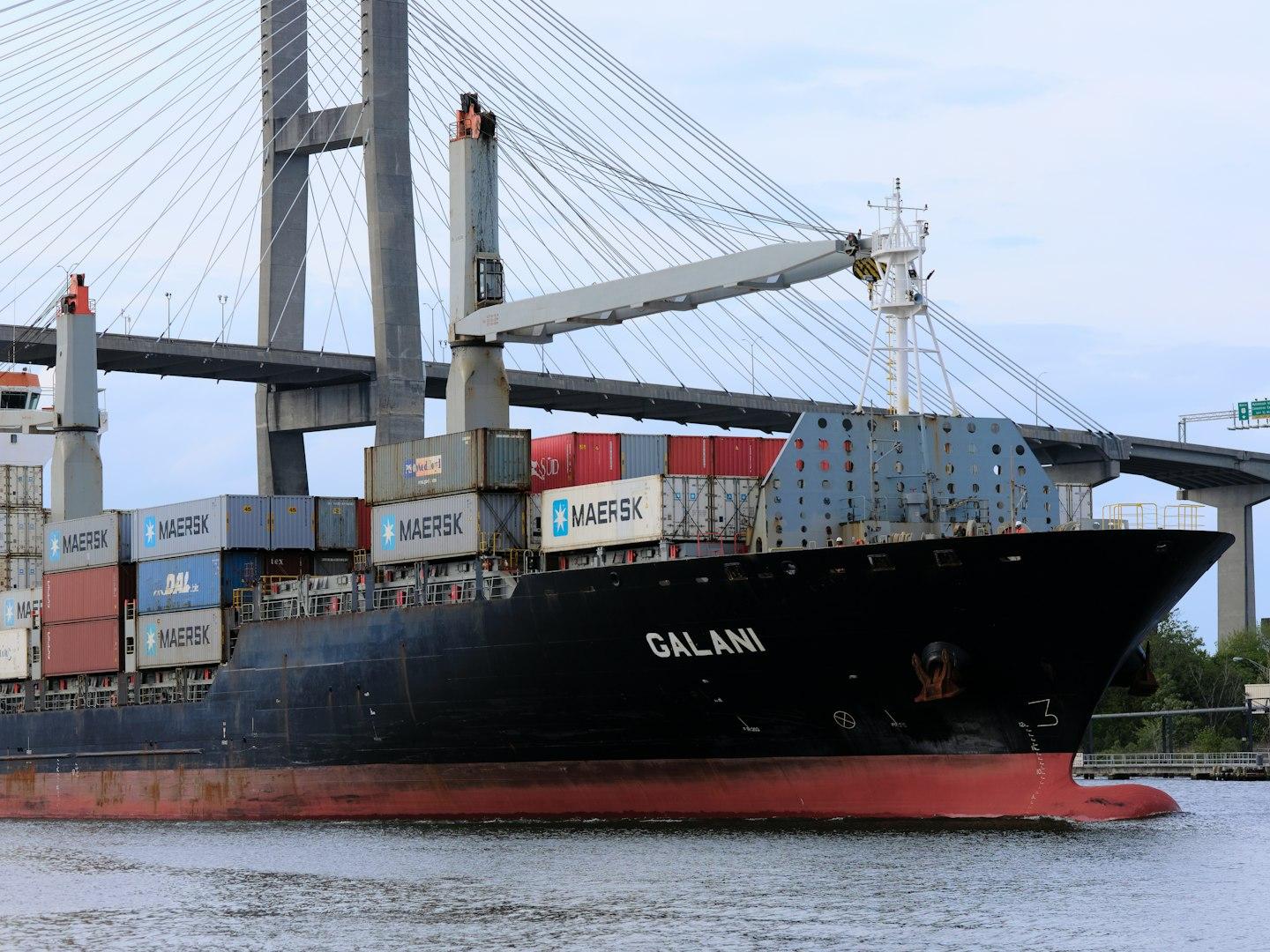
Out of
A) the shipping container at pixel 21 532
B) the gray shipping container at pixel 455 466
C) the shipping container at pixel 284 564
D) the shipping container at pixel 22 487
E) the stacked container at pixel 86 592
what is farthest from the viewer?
the shipping container at pixel 22 487

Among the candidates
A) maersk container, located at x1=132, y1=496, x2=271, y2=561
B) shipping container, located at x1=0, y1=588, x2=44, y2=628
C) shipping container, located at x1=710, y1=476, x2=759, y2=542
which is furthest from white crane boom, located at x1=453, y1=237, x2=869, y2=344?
shipping container, located at x1=0, y1=588, x2=44, y2=628

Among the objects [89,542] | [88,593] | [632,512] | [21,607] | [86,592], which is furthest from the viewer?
[21,607]

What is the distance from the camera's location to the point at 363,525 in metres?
46.6

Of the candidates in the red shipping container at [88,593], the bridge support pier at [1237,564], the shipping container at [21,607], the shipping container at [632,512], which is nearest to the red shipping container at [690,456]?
the shipping container at [632,512]

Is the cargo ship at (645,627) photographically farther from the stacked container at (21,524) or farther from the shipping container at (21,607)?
the stacked container at (21,524)

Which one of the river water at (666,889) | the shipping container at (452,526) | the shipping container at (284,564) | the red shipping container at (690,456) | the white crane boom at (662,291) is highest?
the white crane boom at (662,291)

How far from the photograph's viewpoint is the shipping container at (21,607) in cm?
5250

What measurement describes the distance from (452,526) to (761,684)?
28.5 ft

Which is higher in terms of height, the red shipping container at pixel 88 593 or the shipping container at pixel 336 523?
the shipping container at pixel 336 523

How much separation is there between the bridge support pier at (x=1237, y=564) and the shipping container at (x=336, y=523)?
6884cm

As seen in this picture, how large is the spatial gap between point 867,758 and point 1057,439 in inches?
2207

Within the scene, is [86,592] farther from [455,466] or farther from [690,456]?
[690,456]

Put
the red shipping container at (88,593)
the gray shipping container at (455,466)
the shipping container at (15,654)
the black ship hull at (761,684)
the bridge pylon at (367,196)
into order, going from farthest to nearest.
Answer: the bridge pylon at (367,196) → the shipping container at (15,654) → the red shipping container at (88,593) → the gray shipping container at (455,466) → the black ship hull at (761,684)

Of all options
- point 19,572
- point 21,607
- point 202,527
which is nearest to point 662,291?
point 202,527
